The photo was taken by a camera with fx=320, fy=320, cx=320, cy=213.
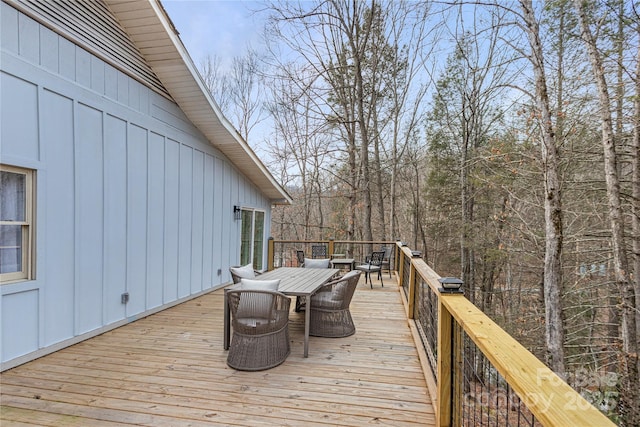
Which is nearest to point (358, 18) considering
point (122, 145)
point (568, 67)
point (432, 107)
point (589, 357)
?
point (432, 107)

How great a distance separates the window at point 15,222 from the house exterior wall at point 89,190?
0.29 feet

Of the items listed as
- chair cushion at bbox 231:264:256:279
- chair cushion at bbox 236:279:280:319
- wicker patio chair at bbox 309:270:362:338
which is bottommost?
wicker patio chair at bbox 309:270:362:338

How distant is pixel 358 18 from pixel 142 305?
407 inches

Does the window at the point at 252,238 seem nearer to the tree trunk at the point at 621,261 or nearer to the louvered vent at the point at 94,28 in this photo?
the louvered vent at the point at 94,28

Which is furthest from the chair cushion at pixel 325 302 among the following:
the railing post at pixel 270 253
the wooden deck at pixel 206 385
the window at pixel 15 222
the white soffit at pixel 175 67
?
the railing post at pixel 270 253

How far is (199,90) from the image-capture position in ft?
17.1

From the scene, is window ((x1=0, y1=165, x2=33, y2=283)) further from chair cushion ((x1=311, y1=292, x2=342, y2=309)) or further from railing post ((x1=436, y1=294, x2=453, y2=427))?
railing post ((x1=436, y1=294, x2=453, y2=427))

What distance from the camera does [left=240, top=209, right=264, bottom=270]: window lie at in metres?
7.95

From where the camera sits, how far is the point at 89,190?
3.81 m

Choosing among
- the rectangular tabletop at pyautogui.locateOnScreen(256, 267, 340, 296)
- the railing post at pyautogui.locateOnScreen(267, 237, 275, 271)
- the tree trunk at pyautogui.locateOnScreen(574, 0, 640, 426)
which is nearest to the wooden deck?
the rectangular tabletop at pyautogui.locateOnScreen(256, 267, 340, 296)

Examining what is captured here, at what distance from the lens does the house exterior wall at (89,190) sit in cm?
307

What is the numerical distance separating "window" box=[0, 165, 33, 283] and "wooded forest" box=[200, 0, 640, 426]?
6.49m

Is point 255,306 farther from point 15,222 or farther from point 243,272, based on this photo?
point 15,222

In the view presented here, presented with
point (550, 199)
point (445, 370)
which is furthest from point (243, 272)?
point (550, 199)
